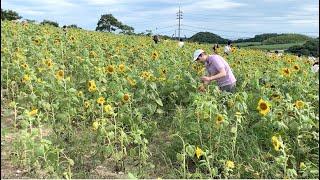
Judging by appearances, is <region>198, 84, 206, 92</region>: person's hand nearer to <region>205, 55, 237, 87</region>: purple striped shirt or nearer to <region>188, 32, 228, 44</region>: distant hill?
<region>205, 55, 237, 87</region>: purple striped shirt

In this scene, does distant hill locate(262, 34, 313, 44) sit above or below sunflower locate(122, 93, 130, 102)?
above

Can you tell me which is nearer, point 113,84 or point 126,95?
point 126,95

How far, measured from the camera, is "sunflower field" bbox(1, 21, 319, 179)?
3584mm

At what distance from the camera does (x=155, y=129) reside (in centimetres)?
445

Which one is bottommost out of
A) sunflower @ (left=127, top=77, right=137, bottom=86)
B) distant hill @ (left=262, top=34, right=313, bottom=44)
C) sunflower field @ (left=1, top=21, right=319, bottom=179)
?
sunflower field @ (left=1, top=21, right=319, bottom=179)

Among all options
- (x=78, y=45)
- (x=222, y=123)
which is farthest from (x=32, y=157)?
(x=78, y=45)

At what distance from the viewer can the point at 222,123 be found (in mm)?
3676

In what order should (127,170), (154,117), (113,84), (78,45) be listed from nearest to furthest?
(127,170) < (113,84) < (154,117) < (78,45)

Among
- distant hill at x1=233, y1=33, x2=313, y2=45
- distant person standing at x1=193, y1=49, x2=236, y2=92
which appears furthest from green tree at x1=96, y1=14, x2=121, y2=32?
distant person standing at x1=193, y1=49, x2=236, y2=92

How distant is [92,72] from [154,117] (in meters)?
0.98

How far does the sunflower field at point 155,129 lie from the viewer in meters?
3.58

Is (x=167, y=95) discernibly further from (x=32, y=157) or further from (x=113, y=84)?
(x=32, y=157)

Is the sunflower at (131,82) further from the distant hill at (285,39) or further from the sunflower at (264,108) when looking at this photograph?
the distant hill at (285,39)

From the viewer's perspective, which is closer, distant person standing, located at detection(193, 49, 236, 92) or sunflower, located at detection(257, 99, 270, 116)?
sunflower, located at detection(257, 99, 270, 116)
